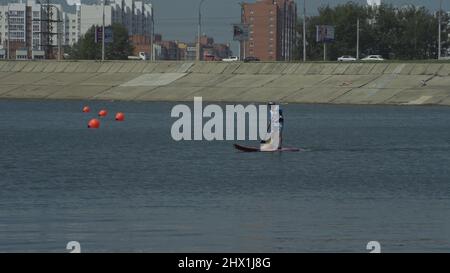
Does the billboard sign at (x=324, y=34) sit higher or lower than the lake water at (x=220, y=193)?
higher

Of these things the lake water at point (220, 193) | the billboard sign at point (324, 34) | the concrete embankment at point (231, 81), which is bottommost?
the lake water at point (220, 193)

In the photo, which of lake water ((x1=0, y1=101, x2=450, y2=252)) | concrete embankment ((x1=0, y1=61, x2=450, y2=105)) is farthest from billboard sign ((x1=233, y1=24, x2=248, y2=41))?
lake water ((x1=0, y1=101, x2=450, y2=252))

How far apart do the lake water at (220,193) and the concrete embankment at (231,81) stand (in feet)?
186

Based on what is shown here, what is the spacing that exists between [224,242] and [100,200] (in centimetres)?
1056

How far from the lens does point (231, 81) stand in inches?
6014

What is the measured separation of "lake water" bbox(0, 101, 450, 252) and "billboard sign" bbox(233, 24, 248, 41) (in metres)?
115

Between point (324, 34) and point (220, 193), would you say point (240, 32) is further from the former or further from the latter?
point (220, 193)

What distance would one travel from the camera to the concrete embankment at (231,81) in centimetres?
13875

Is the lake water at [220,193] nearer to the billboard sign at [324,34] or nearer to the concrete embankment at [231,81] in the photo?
the concrete embankment at [231,81]

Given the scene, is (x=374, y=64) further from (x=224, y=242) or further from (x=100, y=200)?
(x=224, y=242)

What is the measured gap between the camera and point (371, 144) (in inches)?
2795

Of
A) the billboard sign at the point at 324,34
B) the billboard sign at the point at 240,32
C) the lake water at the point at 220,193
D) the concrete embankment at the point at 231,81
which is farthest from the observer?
the billboard sign at the point at 240,32

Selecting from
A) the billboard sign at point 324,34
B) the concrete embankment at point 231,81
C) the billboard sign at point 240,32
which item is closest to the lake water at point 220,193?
the concrete embankment at point 231,81

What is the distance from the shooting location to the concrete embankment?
455 ft
